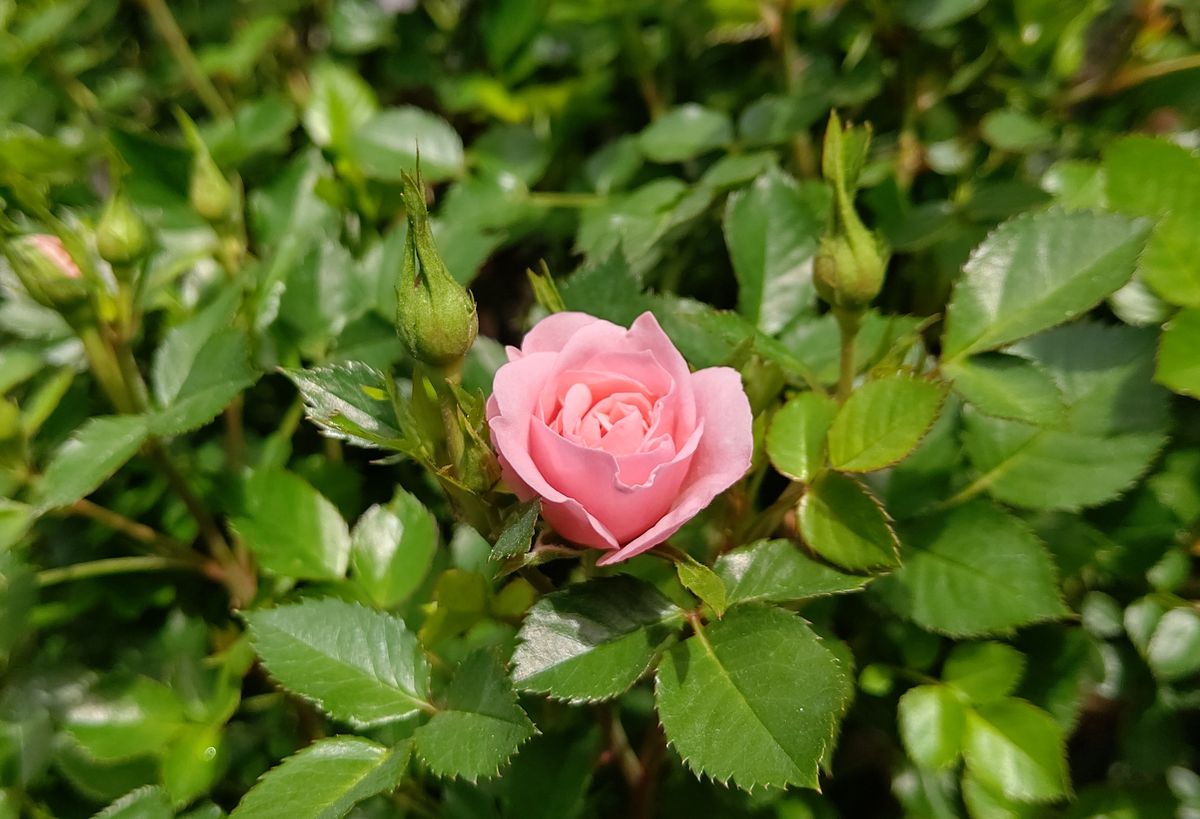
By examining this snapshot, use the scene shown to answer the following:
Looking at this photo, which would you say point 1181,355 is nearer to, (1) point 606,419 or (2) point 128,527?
(1) point 606,419

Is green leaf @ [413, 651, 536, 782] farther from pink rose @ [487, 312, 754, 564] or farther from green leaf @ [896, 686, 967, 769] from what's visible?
green leaf @ [896, 686, 967, 769]

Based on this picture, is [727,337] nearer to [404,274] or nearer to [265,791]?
[404,274]

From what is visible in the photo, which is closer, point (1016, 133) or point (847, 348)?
point (847, 348)

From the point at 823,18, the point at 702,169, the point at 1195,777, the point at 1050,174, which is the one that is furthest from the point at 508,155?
the point at 1195,777

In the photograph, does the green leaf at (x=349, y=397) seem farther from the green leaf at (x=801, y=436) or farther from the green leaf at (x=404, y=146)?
the green leaf at (x=404, y=146)

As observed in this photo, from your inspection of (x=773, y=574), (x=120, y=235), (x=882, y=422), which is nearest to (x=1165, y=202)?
(x=882, y=422)

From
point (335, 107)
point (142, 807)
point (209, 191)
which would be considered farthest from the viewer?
point (335, 107)
